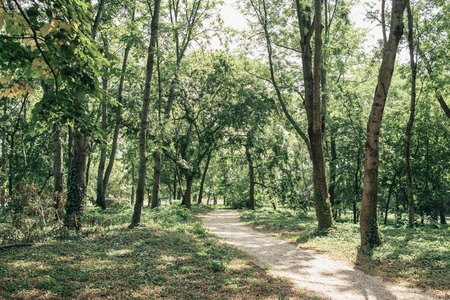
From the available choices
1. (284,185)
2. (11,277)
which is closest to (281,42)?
(284,185)

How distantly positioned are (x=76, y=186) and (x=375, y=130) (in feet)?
30.9

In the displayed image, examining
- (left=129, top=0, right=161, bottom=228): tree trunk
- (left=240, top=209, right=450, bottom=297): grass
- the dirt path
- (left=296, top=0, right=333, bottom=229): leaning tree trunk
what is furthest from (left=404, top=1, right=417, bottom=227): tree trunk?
(left=129, top=0, right=161, bottom=228): tree trunk

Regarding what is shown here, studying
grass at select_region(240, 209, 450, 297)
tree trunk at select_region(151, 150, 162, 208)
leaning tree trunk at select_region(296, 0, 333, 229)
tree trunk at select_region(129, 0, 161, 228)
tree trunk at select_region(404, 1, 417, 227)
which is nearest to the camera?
grass at select_region(240, 209, 450, 297)

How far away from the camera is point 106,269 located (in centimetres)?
529

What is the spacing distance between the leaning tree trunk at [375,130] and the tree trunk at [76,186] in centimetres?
880

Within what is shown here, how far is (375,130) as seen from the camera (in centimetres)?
809

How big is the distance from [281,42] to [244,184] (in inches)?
791

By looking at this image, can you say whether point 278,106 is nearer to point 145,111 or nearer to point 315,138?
point 315,138

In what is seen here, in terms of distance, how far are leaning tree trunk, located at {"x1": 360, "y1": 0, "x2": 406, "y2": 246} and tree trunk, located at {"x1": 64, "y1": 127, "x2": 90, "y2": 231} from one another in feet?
28.9

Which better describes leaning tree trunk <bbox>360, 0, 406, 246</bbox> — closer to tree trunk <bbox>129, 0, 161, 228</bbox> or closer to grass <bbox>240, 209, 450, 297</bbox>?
grass <bbox>240, 209, 450, 297</bbox>

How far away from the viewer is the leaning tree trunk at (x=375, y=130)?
7.91 m

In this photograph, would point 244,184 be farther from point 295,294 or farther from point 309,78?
point 295,294

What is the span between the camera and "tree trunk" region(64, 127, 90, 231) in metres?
8.48

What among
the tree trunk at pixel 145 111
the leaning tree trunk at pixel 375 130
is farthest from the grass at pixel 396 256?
the tree trunk at pixel 145 111
